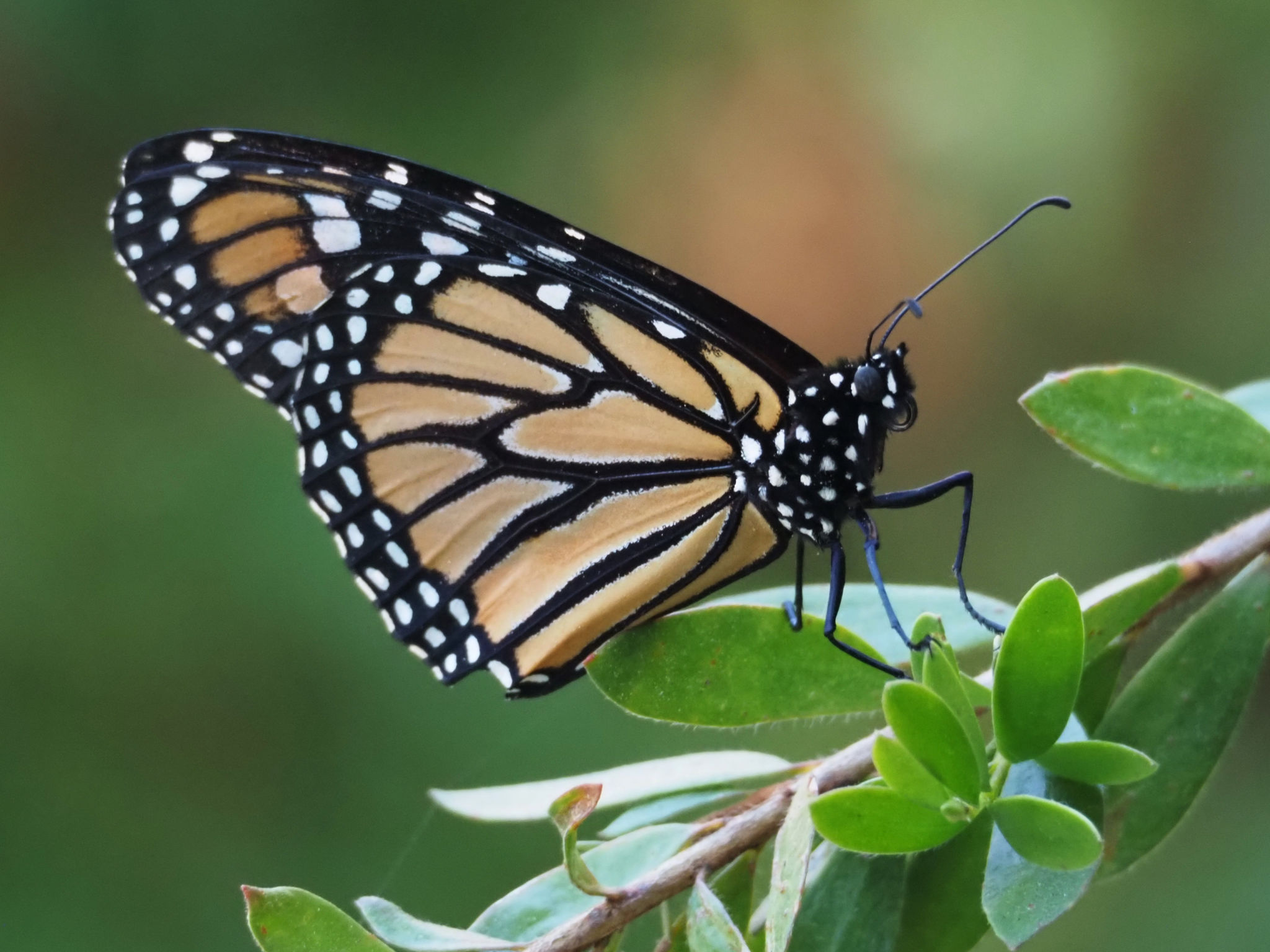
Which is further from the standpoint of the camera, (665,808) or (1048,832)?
(665,808)

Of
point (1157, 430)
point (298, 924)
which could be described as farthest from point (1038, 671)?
point (298, 924)

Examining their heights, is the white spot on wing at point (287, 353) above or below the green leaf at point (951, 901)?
above

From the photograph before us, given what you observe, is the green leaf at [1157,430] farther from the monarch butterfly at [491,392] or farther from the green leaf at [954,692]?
the monarch butterfly at [491,392]

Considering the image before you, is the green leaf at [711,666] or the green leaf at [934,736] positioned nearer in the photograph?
the green leaf at [934,736]

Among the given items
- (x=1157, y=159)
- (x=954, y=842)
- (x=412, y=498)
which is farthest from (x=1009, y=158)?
(x=954, y=842)

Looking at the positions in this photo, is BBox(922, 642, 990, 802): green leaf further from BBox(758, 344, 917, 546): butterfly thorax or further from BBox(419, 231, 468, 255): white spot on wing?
BBox(419, 231, 468, 255): white spot on wing

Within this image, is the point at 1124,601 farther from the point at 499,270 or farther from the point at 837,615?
the point at 499,270

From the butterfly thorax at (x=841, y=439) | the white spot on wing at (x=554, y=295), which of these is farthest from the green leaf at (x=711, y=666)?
the white spot on wing at (x=554, y=295)
